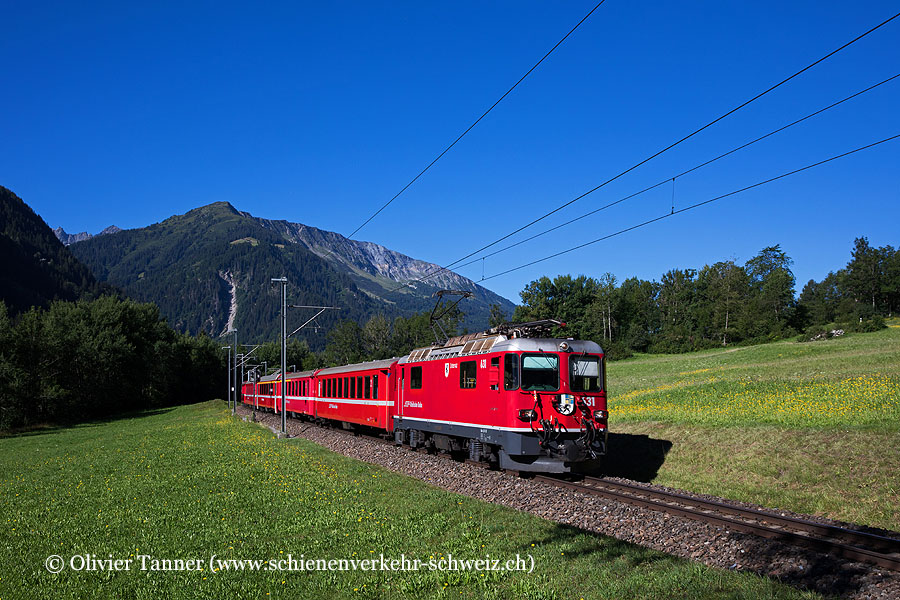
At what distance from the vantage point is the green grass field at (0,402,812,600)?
7164 mm

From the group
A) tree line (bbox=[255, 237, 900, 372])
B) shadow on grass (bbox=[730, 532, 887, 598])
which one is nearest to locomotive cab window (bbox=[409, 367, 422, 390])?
shadow on grass (bbox=[730, 532, 887, 598])

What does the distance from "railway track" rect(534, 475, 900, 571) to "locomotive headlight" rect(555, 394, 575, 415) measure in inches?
73.9

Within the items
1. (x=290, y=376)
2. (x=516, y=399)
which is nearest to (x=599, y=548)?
(x=516, y=399)

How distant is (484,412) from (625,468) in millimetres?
5925

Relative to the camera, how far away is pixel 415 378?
72.0 feet

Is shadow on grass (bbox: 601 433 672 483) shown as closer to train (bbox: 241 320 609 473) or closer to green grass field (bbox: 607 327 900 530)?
green grass field (bbox: 607 327 900 530)

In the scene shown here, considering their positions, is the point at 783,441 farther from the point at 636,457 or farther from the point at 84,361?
the point at 84,361

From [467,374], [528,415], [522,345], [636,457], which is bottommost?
[636,457]

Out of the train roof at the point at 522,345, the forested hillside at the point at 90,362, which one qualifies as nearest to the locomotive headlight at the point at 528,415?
the train roof at the point at 522,345

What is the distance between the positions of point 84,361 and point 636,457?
225 ft

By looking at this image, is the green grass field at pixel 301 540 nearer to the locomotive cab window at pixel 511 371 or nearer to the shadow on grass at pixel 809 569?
the shadow on grass at pixel 809 569

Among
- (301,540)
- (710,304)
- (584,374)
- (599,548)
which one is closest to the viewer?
(599,548)

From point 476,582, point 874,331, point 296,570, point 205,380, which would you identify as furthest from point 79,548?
point 205,380

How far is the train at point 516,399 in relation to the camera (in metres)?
15.2
